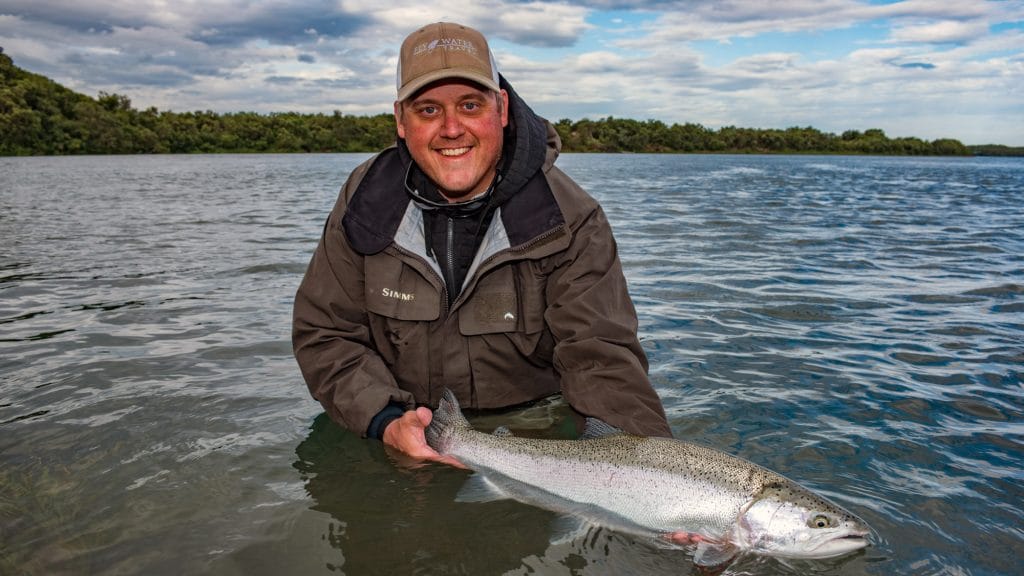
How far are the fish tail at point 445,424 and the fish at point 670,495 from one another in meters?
0.18

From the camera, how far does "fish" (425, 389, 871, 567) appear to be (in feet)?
10.4

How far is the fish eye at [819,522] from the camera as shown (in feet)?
10.4

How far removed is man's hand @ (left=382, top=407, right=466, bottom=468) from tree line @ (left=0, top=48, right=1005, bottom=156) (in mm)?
83257

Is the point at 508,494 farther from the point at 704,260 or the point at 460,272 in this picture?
the point at 704,260

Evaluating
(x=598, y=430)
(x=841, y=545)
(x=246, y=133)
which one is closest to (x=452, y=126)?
(x=598, y=430)

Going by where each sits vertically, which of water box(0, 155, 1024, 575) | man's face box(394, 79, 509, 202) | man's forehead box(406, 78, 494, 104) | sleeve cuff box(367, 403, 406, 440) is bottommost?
water box(0, 155, 1024, 575)

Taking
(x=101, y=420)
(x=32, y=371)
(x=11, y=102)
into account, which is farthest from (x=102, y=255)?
(x=11, y=102)

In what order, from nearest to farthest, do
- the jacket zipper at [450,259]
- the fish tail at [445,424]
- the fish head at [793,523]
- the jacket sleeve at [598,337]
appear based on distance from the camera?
the fish head at [793,523]
the jacket sleeve at [598,337]
the fish tail at [445,424]
the jacket zipper at [450,259]

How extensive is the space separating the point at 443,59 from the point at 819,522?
2976mm

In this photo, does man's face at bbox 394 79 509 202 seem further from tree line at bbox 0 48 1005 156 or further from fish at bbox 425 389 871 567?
tree line at bbox 0 48 1005 156

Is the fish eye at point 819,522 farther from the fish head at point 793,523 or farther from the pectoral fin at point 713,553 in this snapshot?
the pectoral fin at point 713,553

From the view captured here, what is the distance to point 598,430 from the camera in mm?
3664

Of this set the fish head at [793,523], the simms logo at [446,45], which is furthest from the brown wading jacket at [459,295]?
the fish head at [793,523]

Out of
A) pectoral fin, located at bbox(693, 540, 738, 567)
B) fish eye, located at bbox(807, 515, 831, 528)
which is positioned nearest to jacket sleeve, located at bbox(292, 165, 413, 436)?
pectoral fin, located at bbox(693, 540, 738, 567)
